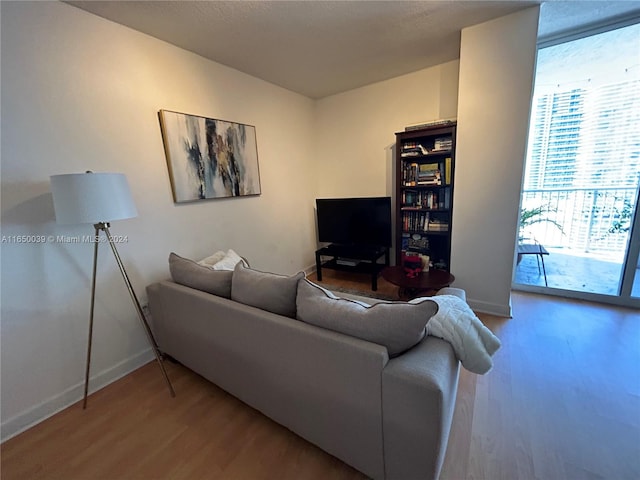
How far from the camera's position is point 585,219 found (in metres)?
2.74

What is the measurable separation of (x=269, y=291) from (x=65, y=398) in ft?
5.22

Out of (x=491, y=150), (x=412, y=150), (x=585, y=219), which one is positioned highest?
(x=412, y=150)

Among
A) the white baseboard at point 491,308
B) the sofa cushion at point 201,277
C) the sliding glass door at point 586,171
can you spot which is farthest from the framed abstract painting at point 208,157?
the sliding glass door at point 586,171

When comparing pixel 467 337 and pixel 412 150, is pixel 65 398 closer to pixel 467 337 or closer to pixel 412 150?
pixel 467 337

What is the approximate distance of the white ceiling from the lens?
5.92ft

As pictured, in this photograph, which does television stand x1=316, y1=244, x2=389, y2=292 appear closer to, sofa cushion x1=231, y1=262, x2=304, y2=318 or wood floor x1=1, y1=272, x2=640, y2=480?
wood floor x1=1, y1=272, x2=640, y2=480

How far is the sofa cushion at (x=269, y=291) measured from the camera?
137 centimetres

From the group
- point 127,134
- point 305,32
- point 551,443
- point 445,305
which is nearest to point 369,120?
point 305,32

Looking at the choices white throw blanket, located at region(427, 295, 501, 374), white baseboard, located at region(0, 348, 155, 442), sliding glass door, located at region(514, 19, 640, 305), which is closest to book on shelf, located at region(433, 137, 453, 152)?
sliding glass door, located at region(514, 19, 640, 305)

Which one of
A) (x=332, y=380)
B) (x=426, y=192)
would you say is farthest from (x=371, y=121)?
(x=332, y=380)

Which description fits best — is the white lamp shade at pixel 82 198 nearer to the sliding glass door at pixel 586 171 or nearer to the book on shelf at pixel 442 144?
the book on shelf at pixel 442 144

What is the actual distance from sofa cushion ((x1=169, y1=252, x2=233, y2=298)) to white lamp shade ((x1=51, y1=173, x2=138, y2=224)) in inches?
21.5

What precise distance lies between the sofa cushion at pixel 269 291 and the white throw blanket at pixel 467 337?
67 centimetres

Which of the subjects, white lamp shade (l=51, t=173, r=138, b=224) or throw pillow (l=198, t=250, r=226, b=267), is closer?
white lamp shade (l=51, t=173, r=138, b=224)
